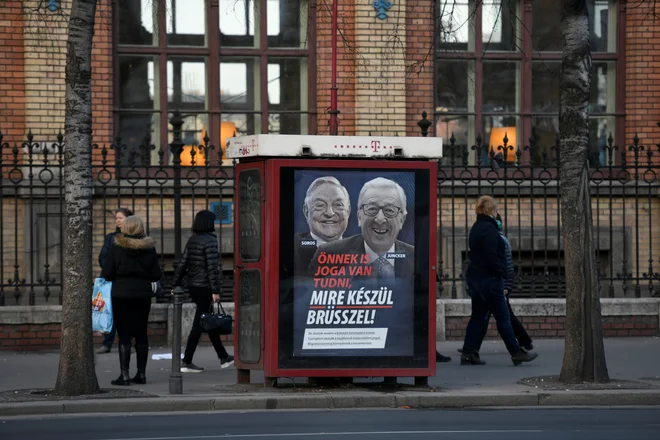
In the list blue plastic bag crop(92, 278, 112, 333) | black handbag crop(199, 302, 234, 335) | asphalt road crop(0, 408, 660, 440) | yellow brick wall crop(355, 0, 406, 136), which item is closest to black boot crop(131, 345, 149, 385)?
blue plastic bag crop(92, 278, 112, 333)

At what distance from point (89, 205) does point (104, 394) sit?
1730 millimetres

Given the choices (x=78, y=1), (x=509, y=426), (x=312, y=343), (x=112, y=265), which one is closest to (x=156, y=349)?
(x=112, y=265)

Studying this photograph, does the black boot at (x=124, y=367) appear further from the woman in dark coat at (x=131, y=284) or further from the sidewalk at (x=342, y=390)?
the sidewalk at (x=342, y=390)

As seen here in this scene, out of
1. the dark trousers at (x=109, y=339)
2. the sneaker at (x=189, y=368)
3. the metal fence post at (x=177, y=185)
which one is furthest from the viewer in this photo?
the metal fence post at (x=177, y=185)

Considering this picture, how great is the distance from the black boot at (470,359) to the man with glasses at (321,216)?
3042 mm

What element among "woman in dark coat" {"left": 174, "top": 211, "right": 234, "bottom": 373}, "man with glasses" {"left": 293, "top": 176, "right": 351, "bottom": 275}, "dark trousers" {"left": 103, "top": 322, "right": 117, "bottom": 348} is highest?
"man with glasses" {"left": 293, "top": 176, "right": 351, "bottom": 275}

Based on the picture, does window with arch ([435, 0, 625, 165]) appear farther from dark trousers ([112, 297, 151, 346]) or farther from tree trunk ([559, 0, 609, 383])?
dark trousers ([112, 297, 151, 346])

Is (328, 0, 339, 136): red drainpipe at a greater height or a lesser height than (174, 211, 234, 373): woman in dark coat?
greater

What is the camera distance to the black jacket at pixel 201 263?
1359 cm

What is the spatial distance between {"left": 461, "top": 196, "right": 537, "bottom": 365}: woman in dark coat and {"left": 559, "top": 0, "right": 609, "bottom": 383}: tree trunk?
Answer: 1486 mm

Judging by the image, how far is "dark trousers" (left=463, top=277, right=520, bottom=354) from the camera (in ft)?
46.2

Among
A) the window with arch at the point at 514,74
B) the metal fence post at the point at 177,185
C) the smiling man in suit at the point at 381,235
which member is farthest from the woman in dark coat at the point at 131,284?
the window with arch at the point at 514,74

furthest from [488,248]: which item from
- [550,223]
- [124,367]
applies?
[550,223]

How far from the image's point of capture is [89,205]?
12.0 m
